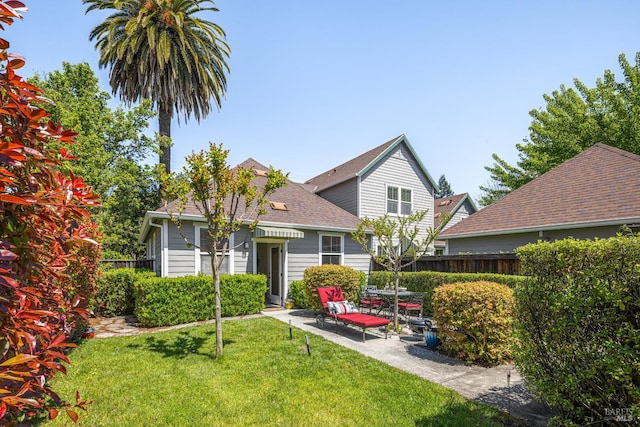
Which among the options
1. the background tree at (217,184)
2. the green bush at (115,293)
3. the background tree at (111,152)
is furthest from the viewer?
the background tree at (111,152)

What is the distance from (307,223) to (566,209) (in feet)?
33.5

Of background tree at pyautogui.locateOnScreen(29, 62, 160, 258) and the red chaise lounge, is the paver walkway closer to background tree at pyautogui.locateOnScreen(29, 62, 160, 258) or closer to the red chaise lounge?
the red chaise lounge

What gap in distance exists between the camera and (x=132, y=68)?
17672mm

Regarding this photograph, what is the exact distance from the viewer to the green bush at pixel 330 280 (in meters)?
12.0

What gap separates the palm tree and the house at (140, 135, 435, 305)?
575cm

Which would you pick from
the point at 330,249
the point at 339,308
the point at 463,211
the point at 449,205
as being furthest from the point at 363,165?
the point at 463,211

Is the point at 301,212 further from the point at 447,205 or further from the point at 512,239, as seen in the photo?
the point at 447,205

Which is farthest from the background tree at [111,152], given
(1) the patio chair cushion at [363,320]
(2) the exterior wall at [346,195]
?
(1) the patio chair cushion at [363,320]

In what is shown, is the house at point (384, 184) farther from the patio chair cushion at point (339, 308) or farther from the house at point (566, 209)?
the patio chair cushion at point (339, 308)

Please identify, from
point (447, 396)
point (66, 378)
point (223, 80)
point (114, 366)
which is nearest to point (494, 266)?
point (447, 396)

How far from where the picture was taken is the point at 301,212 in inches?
615

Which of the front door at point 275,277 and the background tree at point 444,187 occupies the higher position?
the background tree at point 444,187

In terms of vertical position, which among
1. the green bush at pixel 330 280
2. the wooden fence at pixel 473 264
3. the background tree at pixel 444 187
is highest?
the background tree at pixel 444 187

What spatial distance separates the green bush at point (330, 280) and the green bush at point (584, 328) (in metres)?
8.09
